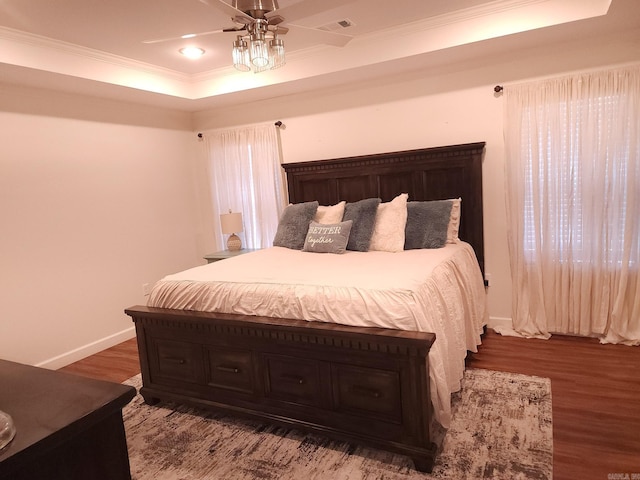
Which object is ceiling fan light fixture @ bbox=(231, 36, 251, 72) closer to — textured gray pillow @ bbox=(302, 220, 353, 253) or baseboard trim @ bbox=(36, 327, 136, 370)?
textured gray pillow @ bbox=(302, 220, 353, 253)

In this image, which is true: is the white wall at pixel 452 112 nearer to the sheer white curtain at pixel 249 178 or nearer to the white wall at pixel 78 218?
the sheer white curtain at pixel 249 178

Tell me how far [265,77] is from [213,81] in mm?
606

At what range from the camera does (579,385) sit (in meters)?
2.64

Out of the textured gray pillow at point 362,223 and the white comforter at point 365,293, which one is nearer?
the white comforter at point 365,293

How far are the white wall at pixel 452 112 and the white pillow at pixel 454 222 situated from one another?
0.33 meters

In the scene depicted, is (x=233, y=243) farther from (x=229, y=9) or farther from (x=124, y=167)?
(x=229, y=9)

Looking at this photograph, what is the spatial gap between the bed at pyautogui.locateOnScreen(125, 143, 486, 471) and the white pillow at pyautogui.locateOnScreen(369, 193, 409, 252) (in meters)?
0.14

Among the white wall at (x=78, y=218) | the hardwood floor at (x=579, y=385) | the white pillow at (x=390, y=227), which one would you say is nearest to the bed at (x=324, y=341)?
the white pillow at (x=390, y=227)

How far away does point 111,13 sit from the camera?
2.68 metres

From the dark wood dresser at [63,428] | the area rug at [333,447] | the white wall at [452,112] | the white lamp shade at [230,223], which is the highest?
the white wall at [452,112]

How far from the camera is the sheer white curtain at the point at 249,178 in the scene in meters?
4.56

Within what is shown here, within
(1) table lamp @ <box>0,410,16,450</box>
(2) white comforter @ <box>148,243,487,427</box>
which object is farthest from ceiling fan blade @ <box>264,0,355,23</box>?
(1) table lamp @ <box>0,410,16,450</box>

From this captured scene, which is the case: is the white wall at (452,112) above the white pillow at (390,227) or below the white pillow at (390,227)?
above

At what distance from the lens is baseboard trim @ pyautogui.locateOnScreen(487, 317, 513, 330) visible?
369cm
